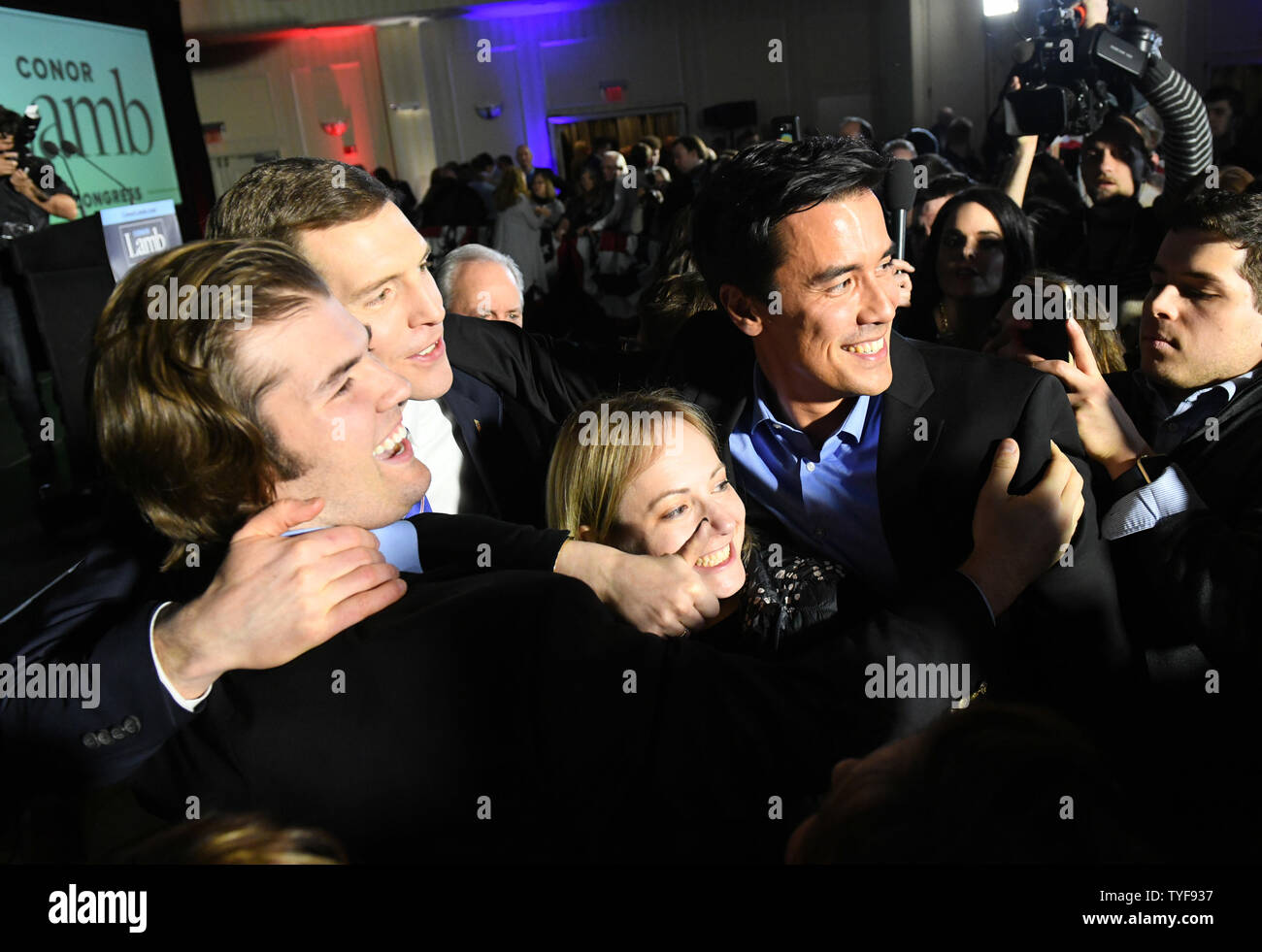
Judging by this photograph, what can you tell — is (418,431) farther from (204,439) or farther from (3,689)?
(3,689)

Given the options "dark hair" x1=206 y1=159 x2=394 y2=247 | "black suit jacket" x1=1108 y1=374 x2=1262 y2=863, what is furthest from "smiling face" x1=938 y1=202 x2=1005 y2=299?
"dark hair" x1=206 y1=159 x2=394 y2=247

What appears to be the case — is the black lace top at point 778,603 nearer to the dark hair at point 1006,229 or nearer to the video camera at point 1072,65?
the dark hair at point 1006,229

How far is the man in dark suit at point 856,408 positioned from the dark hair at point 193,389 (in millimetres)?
893

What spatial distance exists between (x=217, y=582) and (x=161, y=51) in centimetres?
839

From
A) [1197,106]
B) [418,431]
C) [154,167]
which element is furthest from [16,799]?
[154,167]

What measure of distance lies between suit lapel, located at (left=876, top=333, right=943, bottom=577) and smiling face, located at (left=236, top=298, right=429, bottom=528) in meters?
0.80

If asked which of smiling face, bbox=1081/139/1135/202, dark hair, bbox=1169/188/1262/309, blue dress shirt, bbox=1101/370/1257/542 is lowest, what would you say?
blue dress shirt, bbox=1101/370/1257/542

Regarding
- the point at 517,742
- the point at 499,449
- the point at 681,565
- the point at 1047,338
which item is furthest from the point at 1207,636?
the point at 499,449

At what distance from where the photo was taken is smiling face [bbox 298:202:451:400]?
5.08 ft

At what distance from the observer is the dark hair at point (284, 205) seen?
5.05 ft

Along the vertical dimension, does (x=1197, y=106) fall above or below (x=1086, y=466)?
above

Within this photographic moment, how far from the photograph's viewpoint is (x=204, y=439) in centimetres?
103

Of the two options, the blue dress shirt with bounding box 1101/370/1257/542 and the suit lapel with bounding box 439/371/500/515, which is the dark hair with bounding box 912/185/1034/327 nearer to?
the blue dress shirt with bounding box 1101/370/1257/542

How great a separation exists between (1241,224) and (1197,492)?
53 cm
